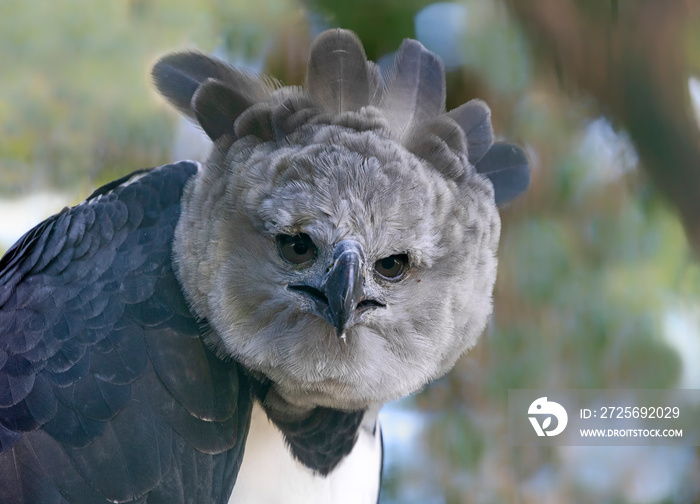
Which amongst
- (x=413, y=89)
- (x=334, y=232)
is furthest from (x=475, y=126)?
(x=334, y=232)

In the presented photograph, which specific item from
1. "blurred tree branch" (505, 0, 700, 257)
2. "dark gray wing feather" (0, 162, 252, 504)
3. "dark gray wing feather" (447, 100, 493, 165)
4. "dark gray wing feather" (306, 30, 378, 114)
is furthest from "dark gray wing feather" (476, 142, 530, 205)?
"blurred tree branch" (505, 0, 700, 257)

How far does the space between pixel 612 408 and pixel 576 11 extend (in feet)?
3.74

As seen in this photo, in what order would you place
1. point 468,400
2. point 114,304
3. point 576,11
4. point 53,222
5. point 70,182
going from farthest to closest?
1. point 576,11
2. point 468,400
3. point 70,182
4. point 53,222
5. point 114,304

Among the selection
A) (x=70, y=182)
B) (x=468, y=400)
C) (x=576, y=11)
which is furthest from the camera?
(x=576, y=11)

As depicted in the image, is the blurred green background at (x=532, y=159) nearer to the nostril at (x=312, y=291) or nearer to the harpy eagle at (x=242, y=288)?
the harpy eagle at (x=242, y=288)

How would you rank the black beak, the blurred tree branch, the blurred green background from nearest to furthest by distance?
the black beak
the blurred green background
the blurred tree branch

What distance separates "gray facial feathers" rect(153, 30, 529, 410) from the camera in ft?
2.74

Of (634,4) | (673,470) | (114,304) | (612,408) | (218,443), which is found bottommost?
(673,470)

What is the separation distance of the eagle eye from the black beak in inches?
2.6

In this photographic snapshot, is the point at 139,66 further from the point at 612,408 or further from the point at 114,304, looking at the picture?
the point at 612,408

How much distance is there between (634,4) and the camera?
6.50 ft

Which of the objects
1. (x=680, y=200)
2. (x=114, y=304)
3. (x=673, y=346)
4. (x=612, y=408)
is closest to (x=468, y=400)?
(x=612, y=408)

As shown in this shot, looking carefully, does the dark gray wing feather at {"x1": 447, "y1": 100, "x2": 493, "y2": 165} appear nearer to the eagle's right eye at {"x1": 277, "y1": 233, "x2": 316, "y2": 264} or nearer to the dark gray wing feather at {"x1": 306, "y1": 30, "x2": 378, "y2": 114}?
the dark gray wing feather at {"x1": 306, "y1": 30, "x2": 378, "y2": 114}

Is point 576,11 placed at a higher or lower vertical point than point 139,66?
lower
